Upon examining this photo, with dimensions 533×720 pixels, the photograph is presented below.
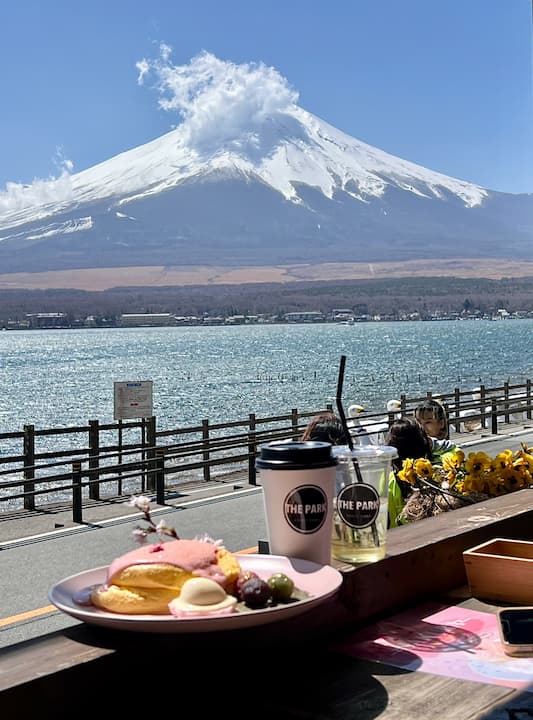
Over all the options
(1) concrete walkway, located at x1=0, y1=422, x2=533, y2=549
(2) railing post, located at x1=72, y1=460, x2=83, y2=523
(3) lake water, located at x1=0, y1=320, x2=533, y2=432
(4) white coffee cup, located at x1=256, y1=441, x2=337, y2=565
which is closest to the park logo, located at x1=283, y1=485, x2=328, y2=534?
(4) white coffee cup, located at x1=256, y1=441, x2=337, y2=565

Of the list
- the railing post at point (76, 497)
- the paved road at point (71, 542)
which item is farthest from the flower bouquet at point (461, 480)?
the railing post at point (76, 497)

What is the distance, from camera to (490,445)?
19.4 metres

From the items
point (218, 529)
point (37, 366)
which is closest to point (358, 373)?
point (37, 366)

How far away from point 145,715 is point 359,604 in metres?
0.70

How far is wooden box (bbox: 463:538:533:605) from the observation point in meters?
2.36

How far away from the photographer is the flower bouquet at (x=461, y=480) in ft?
11.4

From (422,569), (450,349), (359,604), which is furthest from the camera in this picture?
(450,349)

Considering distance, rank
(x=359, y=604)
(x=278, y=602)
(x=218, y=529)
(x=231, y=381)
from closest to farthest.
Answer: (x=278, y=602) → (x=359, y=604) → (x=218, y=529) → (x=231, y=381)

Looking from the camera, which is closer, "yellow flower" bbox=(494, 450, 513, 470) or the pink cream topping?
the pink cream topping

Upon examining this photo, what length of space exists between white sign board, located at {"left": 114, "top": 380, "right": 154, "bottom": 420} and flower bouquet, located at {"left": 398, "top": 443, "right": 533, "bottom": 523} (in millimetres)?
14784

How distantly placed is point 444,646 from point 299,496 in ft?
1.53

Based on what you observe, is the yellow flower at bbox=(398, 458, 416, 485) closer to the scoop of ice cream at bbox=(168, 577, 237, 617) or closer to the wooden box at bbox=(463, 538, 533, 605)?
the wooden box at bbox=(463, 538, 533, 605)

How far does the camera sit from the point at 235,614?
161 cm

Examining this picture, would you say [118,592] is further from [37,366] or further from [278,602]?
[37,366]
